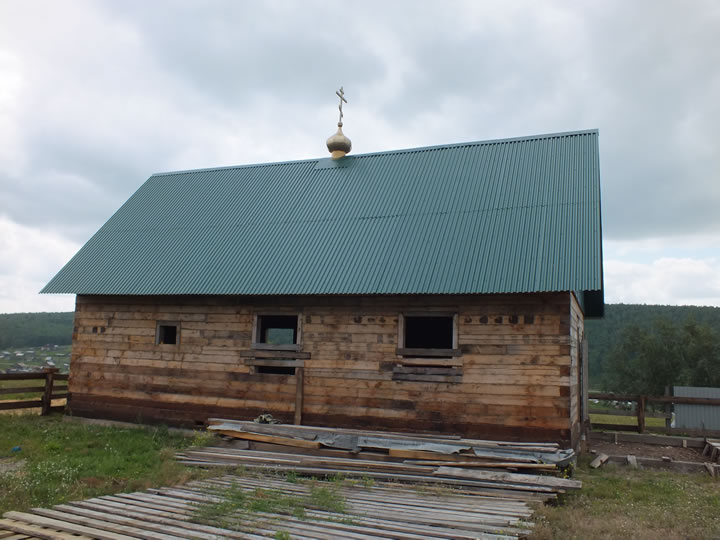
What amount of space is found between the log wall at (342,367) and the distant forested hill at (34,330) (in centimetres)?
9173

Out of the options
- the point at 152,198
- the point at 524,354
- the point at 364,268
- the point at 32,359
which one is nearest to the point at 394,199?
the point at 364,268

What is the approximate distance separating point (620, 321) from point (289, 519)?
249 ft

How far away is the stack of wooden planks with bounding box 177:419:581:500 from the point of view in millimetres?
8492

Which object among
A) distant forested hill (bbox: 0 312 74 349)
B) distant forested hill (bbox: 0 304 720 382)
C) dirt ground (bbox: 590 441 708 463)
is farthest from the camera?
distant forested hill (bbox: 0 312 74 349)

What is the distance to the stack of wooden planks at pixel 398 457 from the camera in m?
8.49

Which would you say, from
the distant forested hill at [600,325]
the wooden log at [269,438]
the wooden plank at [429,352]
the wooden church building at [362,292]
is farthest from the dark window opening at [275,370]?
the distant forested hill at [600,325]

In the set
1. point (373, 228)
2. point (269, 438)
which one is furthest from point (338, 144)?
point (269, 438)

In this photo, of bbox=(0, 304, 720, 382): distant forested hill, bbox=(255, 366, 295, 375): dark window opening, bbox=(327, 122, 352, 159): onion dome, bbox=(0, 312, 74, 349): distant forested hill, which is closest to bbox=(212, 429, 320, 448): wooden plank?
bbox=(255, 366, 295, 375): dark window opening

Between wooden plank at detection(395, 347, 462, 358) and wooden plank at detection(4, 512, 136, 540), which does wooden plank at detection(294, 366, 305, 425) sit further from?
wooden plank at detection(4, 512, 136, 540)

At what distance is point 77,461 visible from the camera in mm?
10203

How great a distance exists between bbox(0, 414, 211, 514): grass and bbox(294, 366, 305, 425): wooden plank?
2279 millimetres

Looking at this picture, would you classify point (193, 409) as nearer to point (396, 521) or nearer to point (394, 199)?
point (394, 199)

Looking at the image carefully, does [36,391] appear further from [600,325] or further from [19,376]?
[600,325]

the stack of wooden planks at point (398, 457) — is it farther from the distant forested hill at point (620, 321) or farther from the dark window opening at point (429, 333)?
the distant forested hill at point (620, 321)
